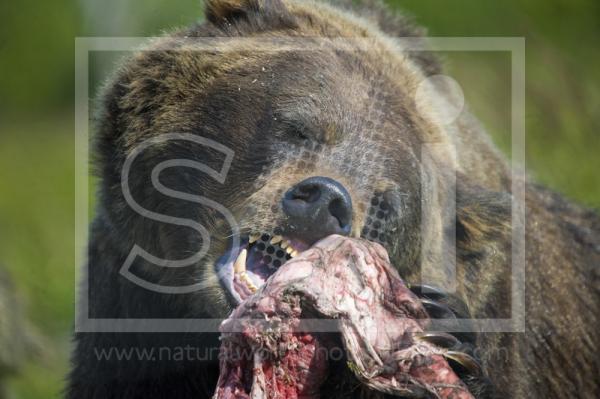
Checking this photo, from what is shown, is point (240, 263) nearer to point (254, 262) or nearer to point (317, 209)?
point (254, 262)

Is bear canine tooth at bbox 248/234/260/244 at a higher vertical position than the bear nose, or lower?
lower

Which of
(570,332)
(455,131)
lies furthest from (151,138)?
(570,332)

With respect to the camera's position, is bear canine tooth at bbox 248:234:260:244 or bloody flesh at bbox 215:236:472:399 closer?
bloody flesh at bbox 215:236:472:399

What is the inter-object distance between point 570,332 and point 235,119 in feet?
7.52

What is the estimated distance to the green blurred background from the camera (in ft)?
28.1

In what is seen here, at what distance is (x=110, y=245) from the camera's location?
4.99 meters

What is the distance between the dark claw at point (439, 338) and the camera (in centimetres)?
374

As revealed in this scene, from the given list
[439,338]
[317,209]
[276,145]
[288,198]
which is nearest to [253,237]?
[288,198]

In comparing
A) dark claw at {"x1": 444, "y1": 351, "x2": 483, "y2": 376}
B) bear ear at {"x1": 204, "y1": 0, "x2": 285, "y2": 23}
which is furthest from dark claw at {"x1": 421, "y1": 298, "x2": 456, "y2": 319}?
bear ear at {"x1": 204, "y1": 0, "x2": 285, "y2": 23}

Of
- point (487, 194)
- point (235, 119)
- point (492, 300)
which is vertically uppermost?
point (235, 119)

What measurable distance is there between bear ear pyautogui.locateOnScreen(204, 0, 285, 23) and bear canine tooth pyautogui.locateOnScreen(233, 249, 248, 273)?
1430 mm

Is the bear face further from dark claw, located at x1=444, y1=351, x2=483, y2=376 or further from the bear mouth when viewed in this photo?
dark claw, located at x1=444, y1=351, x2=483, y2=376

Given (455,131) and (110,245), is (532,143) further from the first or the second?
(110,245)

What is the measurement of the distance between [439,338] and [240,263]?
0.89 m
